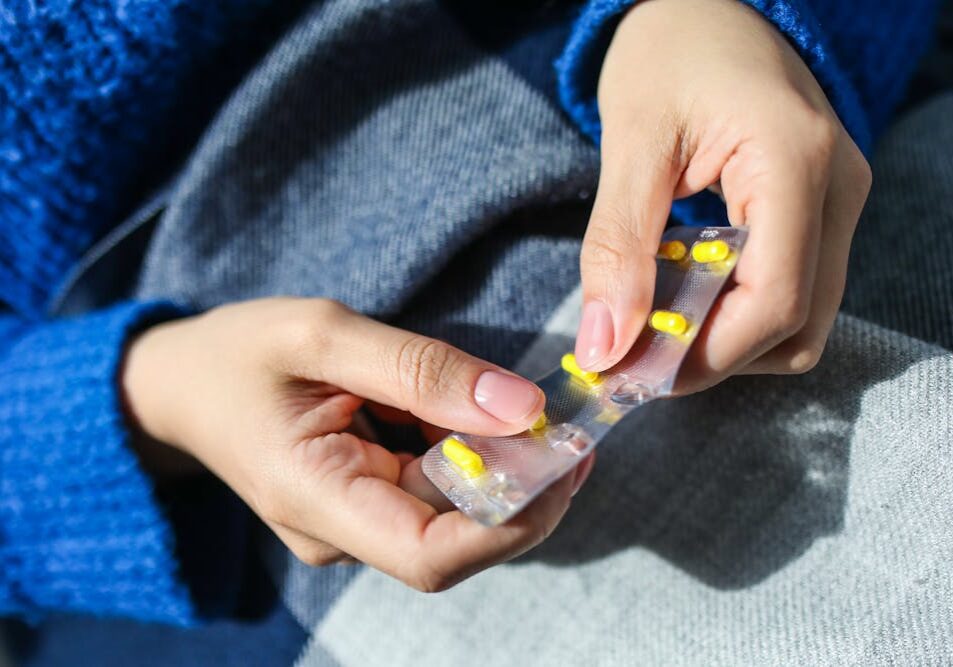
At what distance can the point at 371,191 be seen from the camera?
0.69m

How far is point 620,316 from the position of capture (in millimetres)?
474

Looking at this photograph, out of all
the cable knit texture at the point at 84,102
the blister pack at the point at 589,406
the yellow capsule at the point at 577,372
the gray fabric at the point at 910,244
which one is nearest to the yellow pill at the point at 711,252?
the blister pack at the point at 589,406

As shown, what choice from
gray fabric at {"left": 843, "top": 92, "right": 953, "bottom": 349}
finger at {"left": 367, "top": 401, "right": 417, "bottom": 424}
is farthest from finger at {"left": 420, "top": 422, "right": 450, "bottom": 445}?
gray fabric at {"left": 843, "top": 92, "right": 953, "bottom": 349}

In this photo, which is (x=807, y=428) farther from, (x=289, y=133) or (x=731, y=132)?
(x=289, y=133)

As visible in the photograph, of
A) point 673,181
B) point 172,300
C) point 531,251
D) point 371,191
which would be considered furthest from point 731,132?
point 172,300

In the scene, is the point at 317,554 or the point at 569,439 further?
the point at 317,554

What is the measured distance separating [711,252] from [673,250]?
50 millimetres

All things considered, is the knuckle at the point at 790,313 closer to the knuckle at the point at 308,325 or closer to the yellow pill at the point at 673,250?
the yellow pill at the point at 673,250

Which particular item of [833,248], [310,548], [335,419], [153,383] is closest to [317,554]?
[310,548]

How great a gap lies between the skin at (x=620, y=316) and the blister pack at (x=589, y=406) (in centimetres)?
1

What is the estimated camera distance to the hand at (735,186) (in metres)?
0.45

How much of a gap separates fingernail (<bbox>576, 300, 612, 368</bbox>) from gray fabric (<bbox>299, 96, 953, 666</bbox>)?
144 mm

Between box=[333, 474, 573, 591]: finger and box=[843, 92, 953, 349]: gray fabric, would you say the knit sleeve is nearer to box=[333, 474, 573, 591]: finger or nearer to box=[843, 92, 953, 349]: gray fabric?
box=[843, 92, 953, 349]: gray fabric

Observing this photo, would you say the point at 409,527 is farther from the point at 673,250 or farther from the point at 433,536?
the point at 673,250
